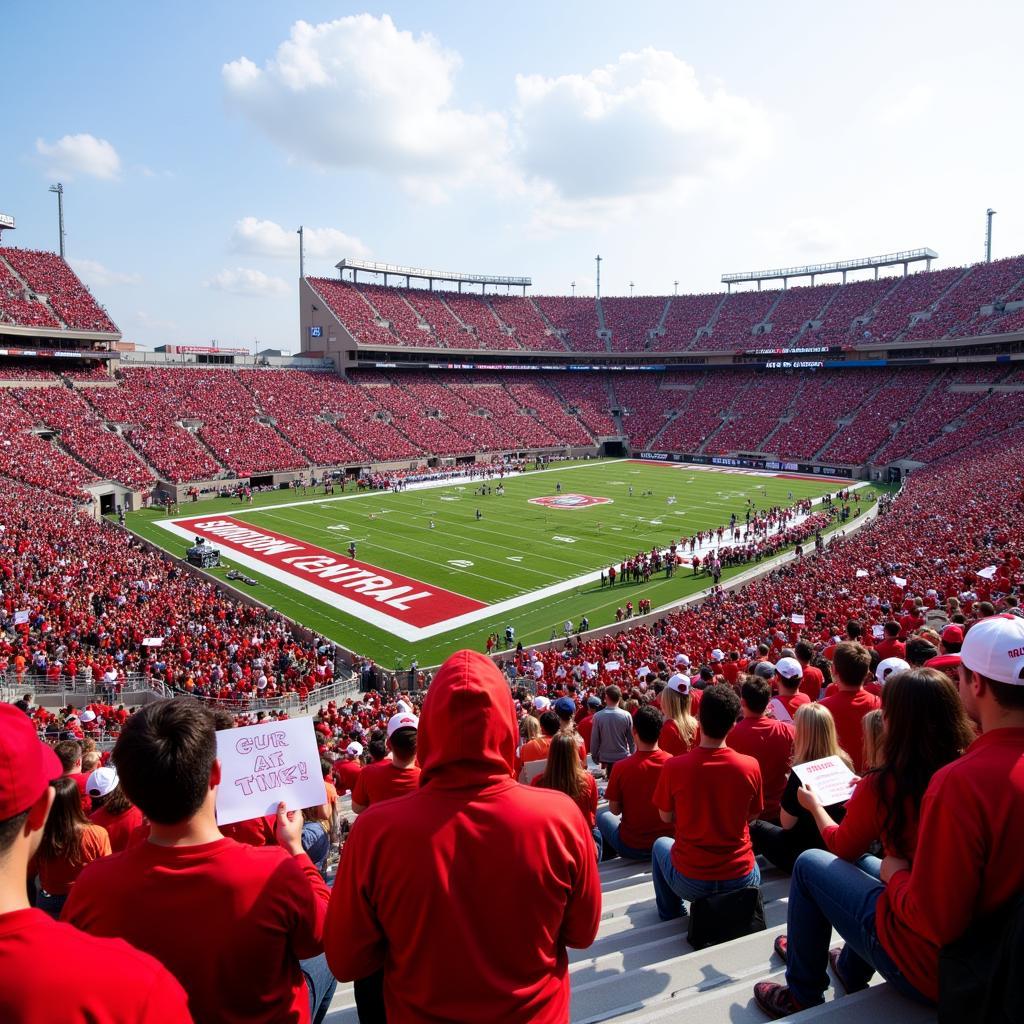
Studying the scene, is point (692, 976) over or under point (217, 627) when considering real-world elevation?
over

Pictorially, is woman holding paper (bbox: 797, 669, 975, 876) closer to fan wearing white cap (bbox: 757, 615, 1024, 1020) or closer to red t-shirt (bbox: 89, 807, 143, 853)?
fan wearing white cap (bbox: 757, 615, 1024, 1020)

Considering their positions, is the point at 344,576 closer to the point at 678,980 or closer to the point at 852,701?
the point at 852,701

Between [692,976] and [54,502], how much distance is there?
36.2 meters

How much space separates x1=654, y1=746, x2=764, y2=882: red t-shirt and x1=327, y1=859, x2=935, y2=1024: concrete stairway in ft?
1.18

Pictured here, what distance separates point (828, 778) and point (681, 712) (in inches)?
97.1

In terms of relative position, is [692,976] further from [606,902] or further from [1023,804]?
[1023,804]

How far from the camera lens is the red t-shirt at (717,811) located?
13.4ft

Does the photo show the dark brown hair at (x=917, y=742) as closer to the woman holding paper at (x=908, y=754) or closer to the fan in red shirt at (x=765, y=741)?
the woman holding paper at (x=908, y=754)

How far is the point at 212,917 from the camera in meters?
2.36

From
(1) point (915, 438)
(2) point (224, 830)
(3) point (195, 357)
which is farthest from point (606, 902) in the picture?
(3) point (195, 357)

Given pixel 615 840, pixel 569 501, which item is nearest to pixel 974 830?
pixel 615 840

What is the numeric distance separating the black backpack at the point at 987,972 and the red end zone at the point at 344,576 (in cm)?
2243

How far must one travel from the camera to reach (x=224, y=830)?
3879 mm

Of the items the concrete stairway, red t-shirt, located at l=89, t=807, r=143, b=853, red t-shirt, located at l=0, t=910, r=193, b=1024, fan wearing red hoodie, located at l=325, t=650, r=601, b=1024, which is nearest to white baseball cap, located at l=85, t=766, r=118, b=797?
red t-shirt, located at l=89, t=807, r=143, b=853
